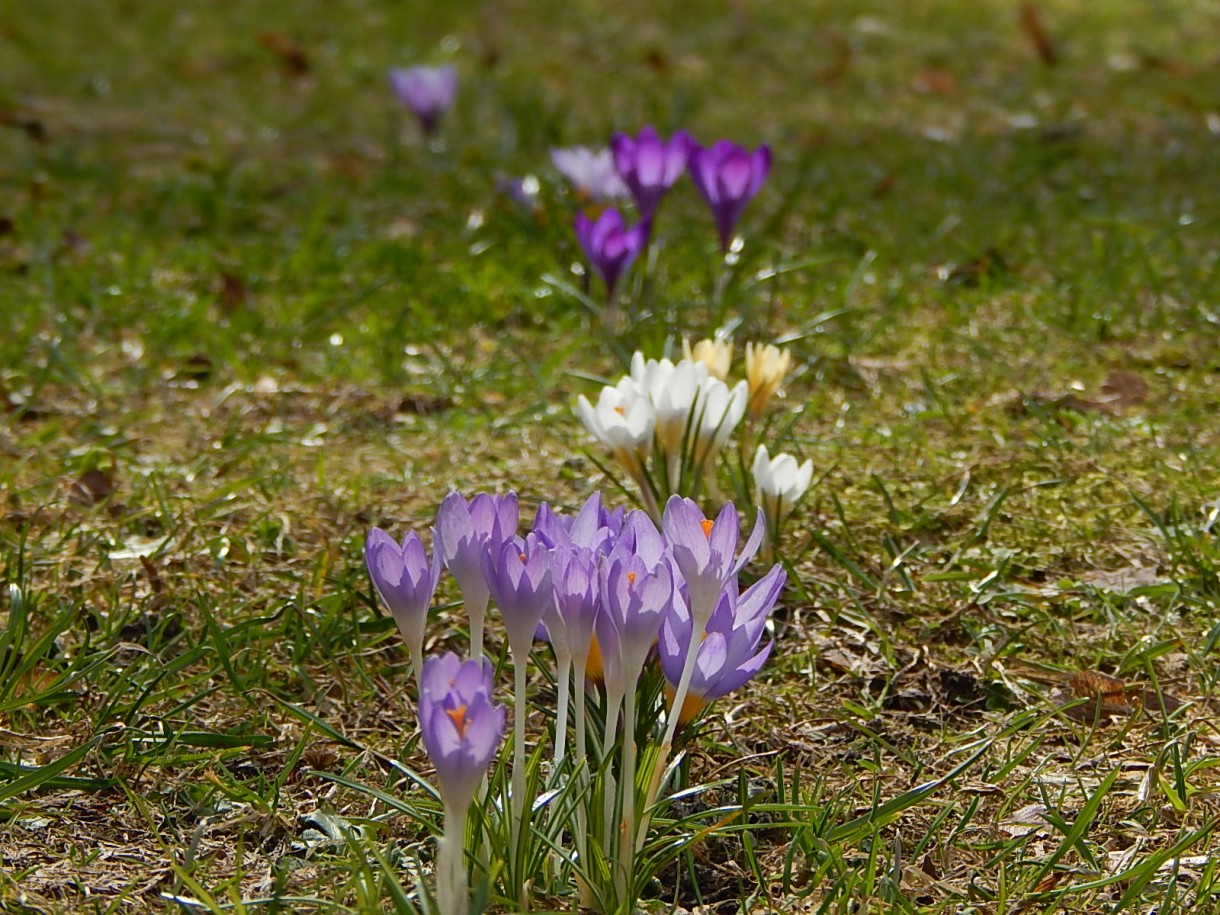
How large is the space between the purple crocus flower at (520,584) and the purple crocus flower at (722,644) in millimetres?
156

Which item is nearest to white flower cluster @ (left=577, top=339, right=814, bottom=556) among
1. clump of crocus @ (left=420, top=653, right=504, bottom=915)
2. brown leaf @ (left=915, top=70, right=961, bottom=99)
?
clump of crocus @ (left=420, top=653, right=504, bottom=915)

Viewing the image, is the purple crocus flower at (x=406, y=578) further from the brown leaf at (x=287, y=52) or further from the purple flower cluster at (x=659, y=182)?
the brown leaf at (x=287, y=52)

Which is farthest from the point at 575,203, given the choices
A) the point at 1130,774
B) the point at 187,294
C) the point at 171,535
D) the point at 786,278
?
the point at 1130,774

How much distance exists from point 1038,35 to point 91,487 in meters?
4.22

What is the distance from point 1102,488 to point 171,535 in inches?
60.3

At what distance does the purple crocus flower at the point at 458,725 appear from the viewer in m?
1.14

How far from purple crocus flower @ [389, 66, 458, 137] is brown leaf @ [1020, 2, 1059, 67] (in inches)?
93.5

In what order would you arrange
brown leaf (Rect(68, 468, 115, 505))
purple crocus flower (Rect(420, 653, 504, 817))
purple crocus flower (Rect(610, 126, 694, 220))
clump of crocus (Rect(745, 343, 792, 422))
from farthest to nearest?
purple crocus flower (Rect(610, 126, 694, 220))
brown leaf (Rect(68, 468, 115, 505))
clump of crocus (Rect(745, 343, 792, 422))
purple crocus flower (Rect(420, 653, 504, 817))

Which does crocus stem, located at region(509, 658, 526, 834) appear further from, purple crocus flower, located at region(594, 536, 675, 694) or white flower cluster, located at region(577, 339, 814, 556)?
white flower cluster, located at region(577, 339, 814, 556)

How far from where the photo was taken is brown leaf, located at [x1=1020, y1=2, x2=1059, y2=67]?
5.21 metres

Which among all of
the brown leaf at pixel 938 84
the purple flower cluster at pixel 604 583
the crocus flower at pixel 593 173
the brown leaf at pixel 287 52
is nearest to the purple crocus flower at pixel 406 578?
the purple flower cluster at pixel 604 583

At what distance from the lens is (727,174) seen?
2.74 metres

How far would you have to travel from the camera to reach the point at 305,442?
2.65m

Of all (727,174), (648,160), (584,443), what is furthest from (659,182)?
(584,443)
